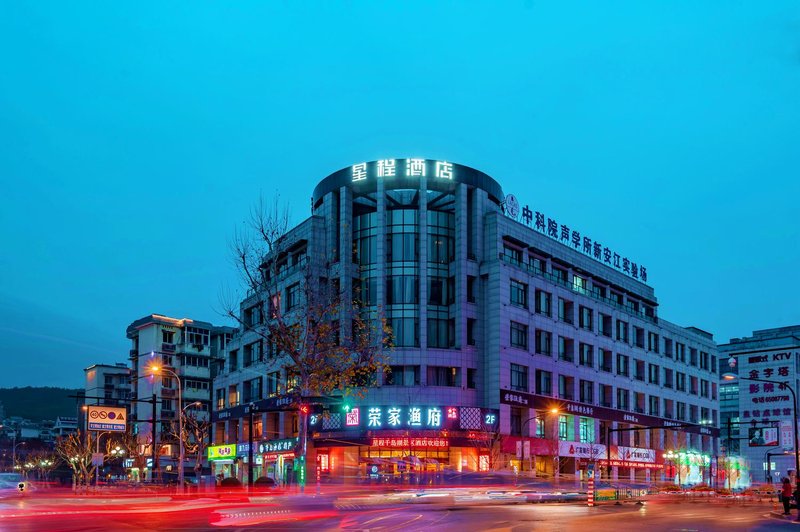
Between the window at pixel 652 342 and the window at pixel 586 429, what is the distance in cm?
1663

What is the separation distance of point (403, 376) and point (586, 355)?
76.4 ft

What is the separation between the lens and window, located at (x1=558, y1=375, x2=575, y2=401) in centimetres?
7831

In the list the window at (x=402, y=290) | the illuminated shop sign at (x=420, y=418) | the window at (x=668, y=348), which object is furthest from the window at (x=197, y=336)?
the window at (x=668, y=348)

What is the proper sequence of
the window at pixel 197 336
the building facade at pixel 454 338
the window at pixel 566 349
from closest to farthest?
1. the building facade at pixel 454 338
2. the window at pixel 566 349
3. the window at pixel 197 336

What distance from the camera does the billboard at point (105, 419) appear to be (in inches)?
2301

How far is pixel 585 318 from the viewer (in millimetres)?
83312

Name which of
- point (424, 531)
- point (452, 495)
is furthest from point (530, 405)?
point (424, 531)

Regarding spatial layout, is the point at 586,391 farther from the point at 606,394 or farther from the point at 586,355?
the point at 606,394

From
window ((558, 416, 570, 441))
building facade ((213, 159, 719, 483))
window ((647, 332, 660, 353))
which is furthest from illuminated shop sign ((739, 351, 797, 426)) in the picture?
window ((558, 416, 570, 441))

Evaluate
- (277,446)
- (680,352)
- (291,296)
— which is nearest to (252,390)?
(277,446)

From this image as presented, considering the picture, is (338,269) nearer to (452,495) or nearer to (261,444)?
(261,444)

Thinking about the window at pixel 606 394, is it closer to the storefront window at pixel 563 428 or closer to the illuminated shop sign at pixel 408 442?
the storefront window at pixel 563 428

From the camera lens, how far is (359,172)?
2840 inches

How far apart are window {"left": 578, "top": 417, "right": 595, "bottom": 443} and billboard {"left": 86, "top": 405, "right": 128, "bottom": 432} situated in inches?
1606
